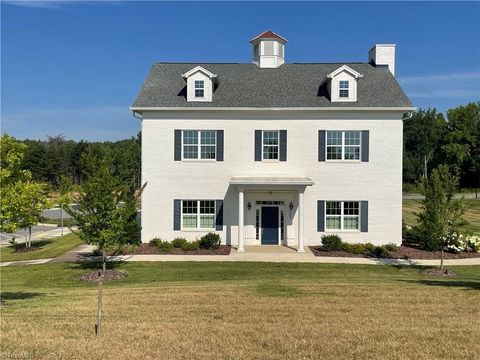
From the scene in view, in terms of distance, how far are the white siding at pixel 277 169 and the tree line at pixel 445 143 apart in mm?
63003

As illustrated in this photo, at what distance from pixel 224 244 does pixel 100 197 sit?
9.52m

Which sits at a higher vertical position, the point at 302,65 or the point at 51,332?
the point at 302,65

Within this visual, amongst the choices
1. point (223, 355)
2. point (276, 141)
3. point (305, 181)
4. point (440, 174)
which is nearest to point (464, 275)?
point (440, 174)

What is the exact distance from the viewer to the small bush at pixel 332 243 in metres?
23.4

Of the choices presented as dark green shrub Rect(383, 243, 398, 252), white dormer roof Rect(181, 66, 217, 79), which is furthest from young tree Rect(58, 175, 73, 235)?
dark green shrub Rect(383, 243, 398, 252)

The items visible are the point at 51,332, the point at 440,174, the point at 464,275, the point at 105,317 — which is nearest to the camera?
the point at 51,332

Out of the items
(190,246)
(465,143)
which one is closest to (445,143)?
(465,143)

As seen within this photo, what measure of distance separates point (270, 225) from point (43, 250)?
1298cm

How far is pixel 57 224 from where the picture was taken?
4434 centimetres

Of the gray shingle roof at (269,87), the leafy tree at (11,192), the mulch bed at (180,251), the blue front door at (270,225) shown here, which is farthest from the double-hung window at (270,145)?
the leafy tree at (11,192)

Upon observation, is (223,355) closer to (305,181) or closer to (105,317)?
(105,317)

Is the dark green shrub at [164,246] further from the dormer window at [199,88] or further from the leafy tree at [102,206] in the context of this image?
the dormer window at [199,88]

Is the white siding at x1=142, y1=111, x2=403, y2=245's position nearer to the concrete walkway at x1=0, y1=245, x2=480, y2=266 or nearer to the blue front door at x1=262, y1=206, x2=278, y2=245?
the blue front door at x1=262, y1=206, x2=278, y2=245

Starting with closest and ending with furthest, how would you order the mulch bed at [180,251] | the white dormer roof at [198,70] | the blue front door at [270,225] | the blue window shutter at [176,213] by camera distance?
→ the mulch bed at [180,251], the blue window shutter at [176,213], the white dormer roof at [198,70], the blue front door at [270,225]
